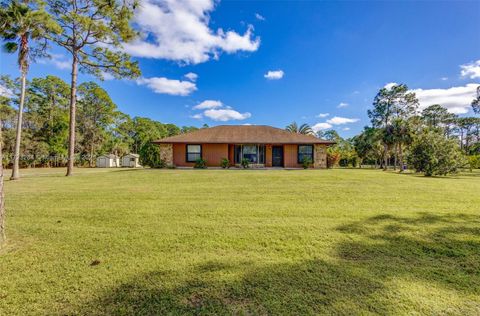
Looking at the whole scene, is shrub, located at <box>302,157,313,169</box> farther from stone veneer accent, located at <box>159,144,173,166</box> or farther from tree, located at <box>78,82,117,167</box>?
tree, located at <box>78,82,117,167</box>

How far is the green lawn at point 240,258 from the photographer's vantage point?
2.18 meters

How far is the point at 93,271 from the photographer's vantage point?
273cm

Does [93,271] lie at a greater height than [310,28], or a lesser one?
lesser

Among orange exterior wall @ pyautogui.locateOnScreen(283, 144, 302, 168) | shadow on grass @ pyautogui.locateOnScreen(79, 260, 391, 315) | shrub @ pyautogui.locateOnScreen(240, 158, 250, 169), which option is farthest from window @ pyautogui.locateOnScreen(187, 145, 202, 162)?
shadow on grass @ pyautogui.locateOnScreen(79, 260, 391, 315)

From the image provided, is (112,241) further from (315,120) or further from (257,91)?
(315,120)

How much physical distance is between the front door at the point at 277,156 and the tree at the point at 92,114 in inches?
1228

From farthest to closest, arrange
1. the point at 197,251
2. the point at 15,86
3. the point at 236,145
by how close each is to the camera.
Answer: the point at 15,86
the point at 236,145
the point at 197,251

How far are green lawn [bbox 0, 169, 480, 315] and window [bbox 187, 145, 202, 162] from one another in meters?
12.6

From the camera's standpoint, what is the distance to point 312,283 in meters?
2.48

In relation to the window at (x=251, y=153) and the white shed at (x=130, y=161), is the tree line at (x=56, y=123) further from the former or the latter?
the window at (x=251, y=153)

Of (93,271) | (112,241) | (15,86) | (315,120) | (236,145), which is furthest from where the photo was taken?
(315,120)

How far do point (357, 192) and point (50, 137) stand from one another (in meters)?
40.0

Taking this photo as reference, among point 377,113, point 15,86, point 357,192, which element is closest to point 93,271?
point 357,192

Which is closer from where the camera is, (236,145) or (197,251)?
(197,251)
